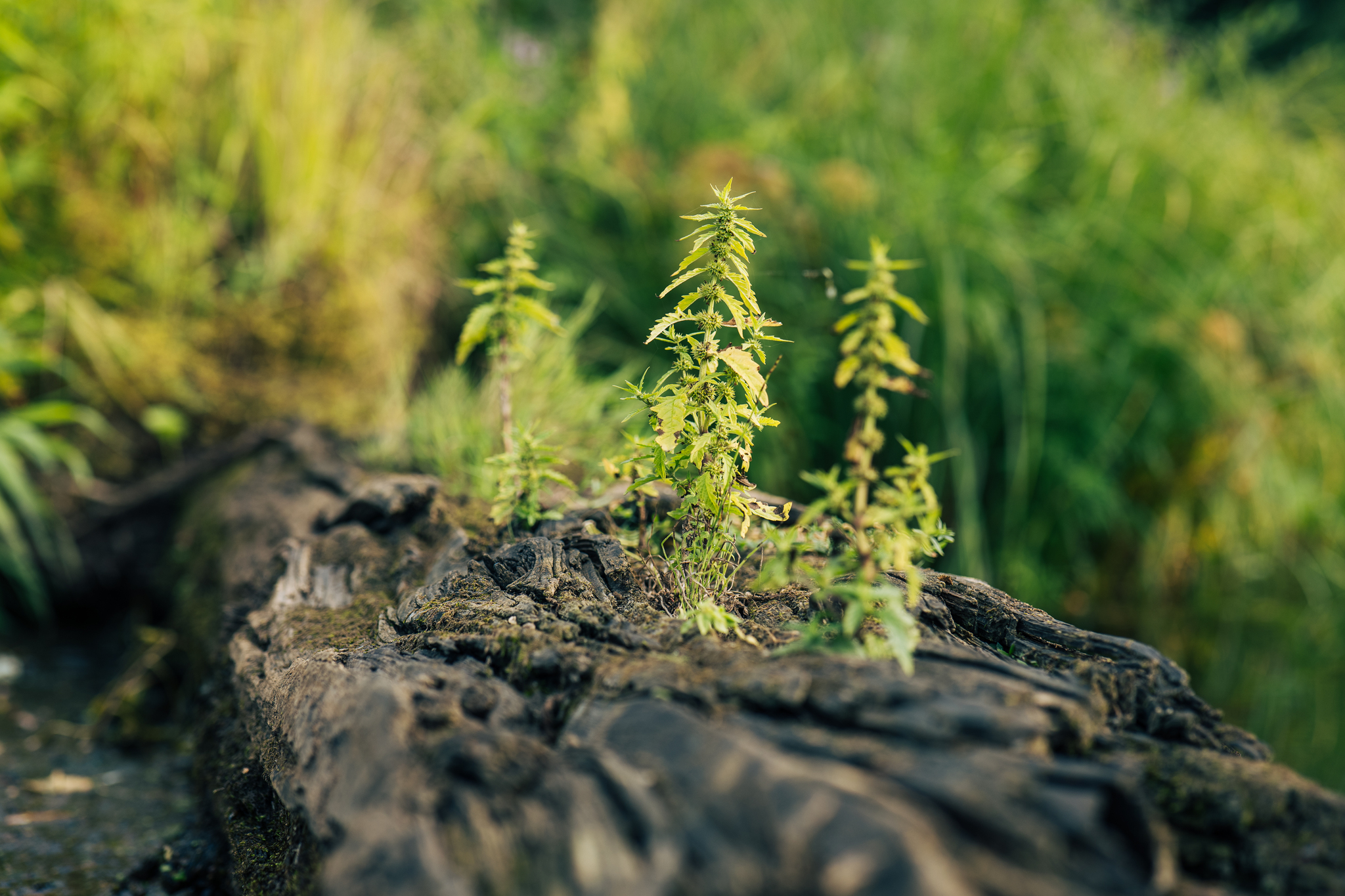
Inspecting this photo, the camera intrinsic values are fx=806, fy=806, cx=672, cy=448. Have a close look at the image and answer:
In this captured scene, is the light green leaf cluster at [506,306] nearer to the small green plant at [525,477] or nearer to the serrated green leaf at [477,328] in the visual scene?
the serrated green leaf at [477,328]

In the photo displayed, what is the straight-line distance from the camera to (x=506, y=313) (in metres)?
1.71

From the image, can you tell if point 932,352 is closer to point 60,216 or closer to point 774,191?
point 774,191

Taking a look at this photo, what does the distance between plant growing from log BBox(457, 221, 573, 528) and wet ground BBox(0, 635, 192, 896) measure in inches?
41.1

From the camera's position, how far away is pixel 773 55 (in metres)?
4.86

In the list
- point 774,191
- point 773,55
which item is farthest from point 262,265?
point 773,55

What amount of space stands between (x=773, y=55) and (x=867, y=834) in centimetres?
495

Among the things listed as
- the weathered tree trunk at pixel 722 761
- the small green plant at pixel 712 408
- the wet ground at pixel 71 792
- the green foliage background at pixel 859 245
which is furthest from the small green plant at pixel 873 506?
the green foliage background at pixel 859 245

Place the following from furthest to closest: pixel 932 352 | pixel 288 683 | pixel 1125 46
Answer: pixel 1125 46
pixel 932 352
pixel 288 683

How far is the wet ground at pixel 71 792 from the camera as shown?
1.62 metres

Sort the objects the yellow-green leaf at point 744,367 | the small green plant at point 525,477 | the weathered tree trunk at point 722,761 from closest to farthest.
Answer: the weathered tree trunk at point 722,761, the yellow-green leaf at point 744,367, the small green plant at point 525,477

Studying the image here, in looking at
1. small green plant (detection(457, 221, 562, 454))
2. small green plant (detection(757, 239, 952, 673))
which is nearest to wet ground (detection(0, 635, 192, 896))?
small green plant (detection(457, 221, 562, 454))

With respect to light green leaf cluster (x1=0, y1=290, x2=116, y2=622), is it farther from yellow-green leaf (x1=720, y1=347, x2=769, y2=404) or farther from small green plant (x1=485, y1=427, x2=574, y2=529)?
yellow-green leaf (x1=720, y1=347, x2=769, y2=404)

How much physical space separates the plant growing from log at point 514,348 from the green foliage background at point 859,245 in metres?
0.86

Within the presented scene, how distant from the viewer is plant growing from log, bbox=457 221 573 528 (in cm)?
161
